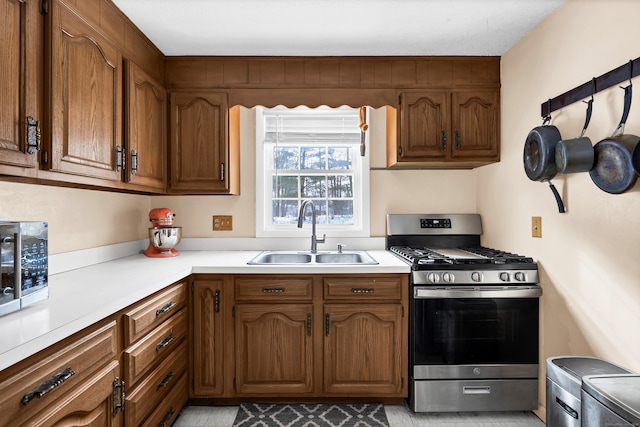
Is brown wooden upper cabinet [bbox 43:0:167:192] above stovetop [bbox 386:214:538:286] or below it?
above

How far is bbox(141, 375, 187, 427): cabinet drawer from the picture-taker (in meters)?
1.68

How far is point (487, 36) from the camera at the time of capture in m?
2.18

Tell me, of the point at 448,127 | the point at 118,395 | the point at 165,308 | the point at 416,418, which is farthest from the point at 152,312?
the point at 448,127

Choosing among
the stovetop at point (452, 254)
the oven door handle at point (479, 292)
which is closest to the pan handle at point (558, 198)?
the stovetop at point (452, 254)

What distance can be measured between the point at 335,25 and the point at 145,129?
4.14 feet

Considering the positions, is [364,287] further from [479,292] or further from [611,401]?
[611,401]

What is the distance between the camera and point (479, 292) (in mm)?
2021

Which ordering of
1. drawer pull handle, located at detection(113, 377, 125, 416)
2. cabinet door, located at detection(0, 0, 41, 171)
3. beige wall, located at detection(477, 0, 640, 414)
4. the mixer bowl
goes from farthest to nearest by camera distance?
the mixer bowl → beige wall, located at detection(477, 0, 640, 414) → drawer pull handle, located at detection(113, 377, 125, 416) → cabinet door, located at detection(0, 0, 41, 171)

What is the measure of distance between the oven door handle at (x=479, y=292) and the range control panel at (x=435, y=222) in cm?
78

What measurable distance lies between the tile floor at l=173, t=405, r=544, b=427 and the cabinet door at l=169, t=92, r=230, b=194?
1388 millimetres

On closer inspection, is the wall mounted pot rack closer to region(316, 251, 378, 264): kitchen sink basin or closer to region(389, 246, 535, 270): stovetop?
region(389, 246, 535, 270): stovetop

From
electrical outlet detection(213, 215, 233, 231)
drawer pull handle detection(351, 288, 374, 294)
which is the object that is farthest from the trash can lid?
electrical outlet detection(213, 215, 233, 231)

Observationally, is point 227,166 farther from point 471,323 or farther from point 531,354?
point 531,354

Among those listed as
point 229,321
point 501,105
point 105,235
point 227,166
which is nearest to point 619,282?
point 501,105
